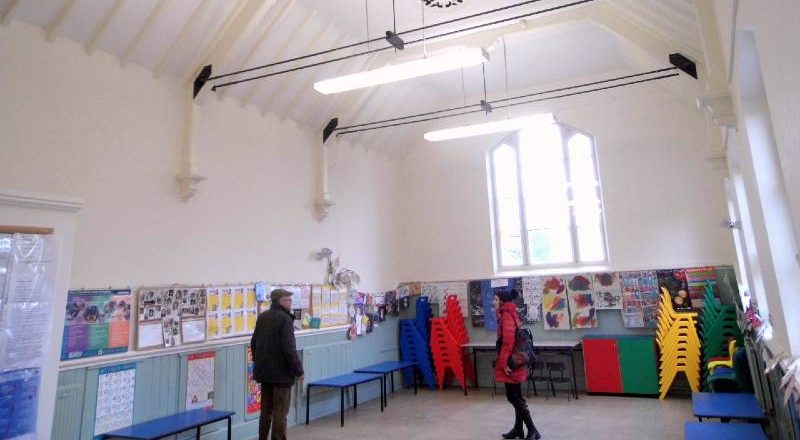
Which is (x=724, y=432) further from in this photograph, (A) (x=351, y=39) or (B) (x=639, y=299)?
(A) (x=351, y=39)

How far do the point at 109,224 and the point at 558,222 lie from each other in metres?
6.83

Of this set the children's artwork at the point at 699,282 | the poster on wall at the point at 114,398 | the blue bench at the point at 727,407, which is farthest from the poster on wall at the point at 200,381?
the children's artwork at the point at 699,282

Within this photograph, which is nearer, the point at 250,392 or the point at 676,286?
the point at 250,392

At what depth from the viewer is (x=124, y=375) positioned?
455cm

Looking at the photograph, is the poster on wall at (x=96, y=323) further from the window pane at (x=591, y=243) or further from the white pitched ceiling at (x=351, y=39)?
the window pane at (x=591, y=243)

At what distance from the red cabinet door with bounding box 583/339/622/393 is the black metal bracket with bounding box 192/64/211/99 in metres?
6.33

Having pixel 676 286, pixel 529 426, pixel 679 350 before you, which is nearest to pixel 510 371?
pixel 529 426

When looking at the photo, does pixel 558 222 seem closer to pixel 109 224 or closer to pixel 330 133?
pixel 330 133

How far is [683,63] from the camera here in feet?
18.3

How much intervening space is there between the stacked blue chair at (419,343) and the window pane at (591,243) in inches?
114

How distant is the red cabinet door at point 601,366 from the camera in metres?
7.41

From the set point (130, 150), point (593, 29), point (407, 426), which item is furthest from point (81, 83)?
point (593, 29)

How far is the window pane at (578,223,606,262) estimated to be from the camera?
8406 mm

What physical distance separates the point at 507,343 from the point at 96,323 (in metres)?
3.90
